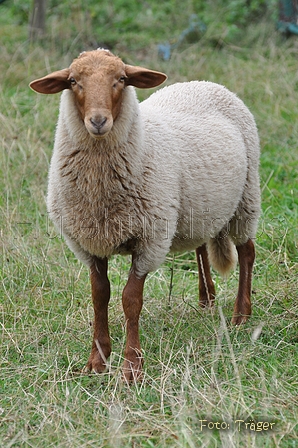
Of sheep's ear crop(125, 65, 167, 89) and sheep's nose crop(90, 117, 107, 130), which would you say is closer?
sheep's nose crop(90, 117, 107, 130)

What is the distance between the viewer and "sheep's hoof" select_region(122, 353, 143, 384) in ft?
11.1

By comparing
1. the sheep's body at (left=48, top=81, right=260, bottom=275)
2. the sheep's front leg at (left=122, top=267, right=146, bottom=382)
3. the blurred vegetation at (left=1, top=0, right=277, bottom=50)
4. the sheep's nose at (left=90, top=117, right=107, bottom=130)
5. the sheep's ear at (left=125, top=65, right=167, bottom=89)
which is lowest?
the blurred vegetation at (left=1, top=0, right=277, bottom=50)

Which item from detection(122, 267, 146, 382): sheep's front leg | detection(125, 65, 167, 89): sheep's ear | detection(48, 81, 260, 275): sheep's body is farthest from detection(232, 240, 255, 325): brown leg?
detection(125, 65, 167, 89): sheep's ear

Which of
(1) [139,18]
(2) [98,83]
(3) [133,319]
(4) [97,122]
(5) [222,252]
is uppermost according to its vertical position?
(2) [98,83]

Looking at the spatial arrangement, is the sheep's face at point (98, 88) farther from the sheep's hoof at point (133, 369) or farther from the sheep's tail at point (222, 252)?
the sheep's tail at point (222, 252)

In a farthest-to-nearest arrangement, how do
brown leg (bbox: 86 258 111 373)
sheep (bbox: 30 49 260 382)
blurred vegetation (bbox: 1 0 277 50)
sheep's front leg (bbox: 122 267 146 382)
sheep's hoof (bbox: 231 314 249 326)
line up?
blurred vegetation (bbox: 1 0 277 50) < sheep's hoof (bbox: 231 314 249 326) < brown leg (bbox: 86 258 111 373) < sheep's front leg (bbox: 122 267 146 382) < sheep (bbox: 30 49 260 382)

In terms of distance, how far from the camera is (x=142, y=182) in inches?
137

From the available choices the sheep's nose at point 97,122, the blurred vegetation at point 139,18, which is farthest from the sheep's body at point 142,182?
the blurred vegetation at point 139,18

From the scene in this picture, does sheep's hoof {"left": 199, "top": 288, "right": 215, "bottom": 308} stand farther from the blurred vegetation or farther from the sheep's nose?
the blurred vegetation

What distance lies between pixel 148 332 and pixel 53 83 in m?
1.51

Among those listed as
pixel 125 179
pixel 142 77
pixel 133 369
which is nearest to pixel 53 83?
pixel 142 77

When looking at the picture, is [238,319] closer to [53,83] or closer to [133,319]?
[133,319]

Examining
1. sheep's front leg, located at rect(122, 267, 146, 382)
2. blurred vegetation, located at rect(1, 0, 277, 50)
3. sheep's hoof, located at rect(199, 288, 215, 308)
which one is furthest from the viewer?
blurred vegetation, located at rect(1, 0, 277, 50)

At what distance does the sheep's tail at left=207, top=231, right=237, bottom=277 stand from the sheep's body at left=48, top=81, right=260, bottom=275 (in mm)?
377
